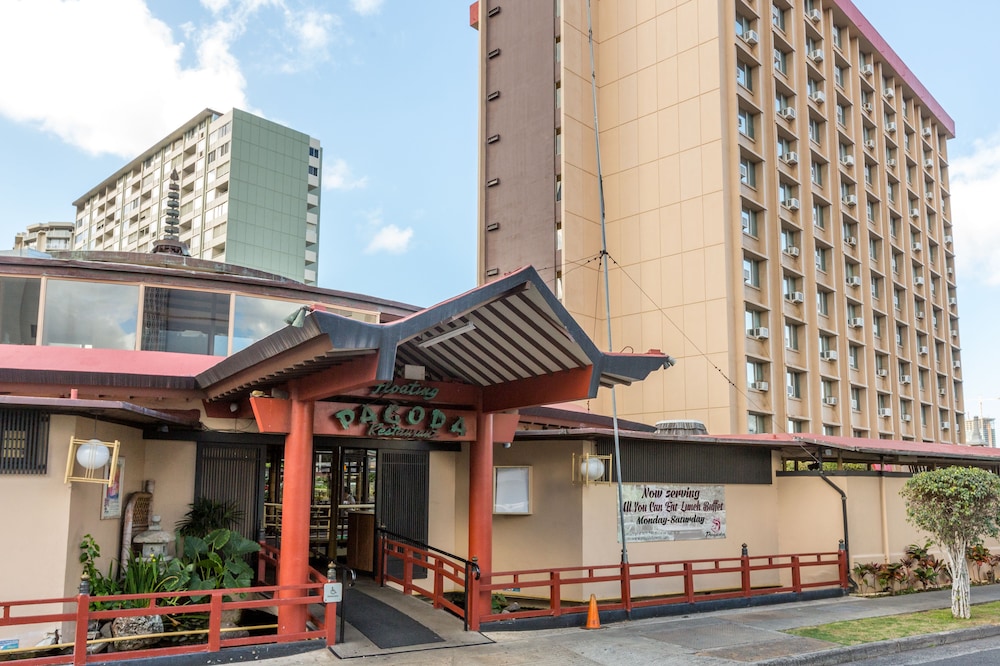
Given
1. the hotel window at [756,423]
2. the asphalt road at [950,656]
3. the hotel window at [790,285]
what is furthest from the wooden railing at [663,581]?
the hotel window at [790,285]

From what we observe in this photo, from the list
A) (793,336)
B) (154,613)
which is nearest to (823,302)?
(793,336)

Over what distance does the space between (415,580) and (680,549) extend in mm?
5873

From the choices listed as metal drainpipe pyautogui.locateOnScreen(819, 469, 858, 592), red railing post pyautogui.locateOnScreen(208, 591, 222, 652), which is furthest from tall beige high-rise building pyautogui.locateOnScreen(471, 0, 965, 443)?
red railing post pyautogui.locateOnScreen(208, 591, 222, 652)

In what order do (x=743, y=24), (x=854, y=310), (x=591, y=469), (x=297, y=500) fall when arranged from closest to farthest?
(x=297, y=500), (x=591, y=469), (x=743, y=24), (x=854, y=310)

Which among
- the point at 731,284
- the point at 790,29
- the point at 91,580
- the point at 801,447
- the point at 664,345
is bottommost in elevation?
the point at 91,580

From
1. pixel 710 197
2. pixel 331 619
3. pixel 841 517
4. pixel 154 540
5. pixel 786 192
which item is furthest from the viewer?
pixel 786 192

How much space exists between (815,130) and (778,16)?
245 inches

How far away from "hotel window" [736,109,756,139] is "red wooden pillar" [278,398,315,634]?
31112 millimetres

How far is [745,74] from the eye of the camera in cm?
3972

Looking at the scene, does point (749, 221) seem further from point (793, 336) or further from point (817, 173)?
point (817, 173)

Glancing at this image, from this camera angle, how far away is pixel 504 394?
45.5 feet

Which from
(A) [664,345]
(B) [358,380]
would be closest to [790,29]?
(A) [664,345]

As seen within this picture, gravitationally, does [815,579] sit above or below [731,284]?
below

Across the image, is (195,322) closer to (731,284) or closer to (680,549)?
(680,549)
